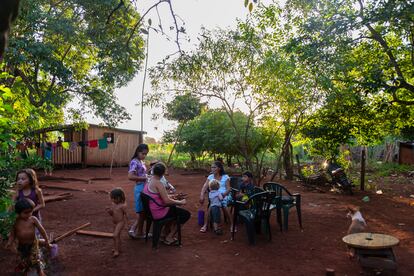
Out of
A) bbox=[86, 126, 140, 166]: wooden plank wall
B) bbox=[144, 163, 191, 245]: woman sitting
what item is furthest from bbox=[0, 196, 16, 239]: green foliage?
bbox=[86, 126, 140, 166]: wooden plank wall

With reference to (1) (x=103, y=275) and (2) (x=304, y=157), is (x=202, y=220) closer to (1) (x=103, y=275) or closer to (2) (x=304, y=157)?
(1) (x=103, y=275)

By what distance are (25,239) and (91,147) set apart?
682 inches

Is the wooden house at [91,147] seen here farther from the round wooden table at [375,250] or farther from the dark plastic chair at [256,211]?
the round wooden table at [375,250]

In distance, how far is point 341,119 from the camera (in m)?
11.6

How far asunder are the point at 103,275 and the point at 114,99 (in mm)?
10334

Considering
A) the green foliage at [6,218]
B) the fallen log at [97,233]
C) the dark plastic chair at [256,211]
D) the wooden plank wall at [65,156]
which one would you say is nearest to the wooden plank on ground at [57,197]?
the fallen log at [97,233]

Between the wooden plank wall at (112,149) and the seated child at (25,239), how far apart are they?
16.7 meters

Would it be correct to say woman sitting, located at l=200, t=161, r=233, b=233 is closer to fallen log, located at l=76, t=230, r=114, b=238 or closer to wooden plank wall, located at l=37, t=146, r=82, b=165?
fallen log, located at l=76, t=230, r=114, b=238

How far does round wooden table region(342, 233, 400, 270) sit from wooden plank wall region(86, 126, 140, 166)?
56.9 feet

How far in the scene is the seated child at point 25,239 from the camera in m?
3.95

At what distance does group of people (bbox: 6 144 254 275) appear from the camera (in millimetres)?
4016

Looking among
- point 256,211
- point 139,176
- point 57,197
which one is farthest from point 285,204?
point 57,197

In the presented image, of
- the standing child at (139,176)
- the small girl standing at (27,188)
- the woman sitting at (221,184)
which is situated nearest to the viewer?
the small girl standing at (27,188)

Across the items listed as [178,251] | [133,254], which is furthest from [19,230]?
[178,251]
